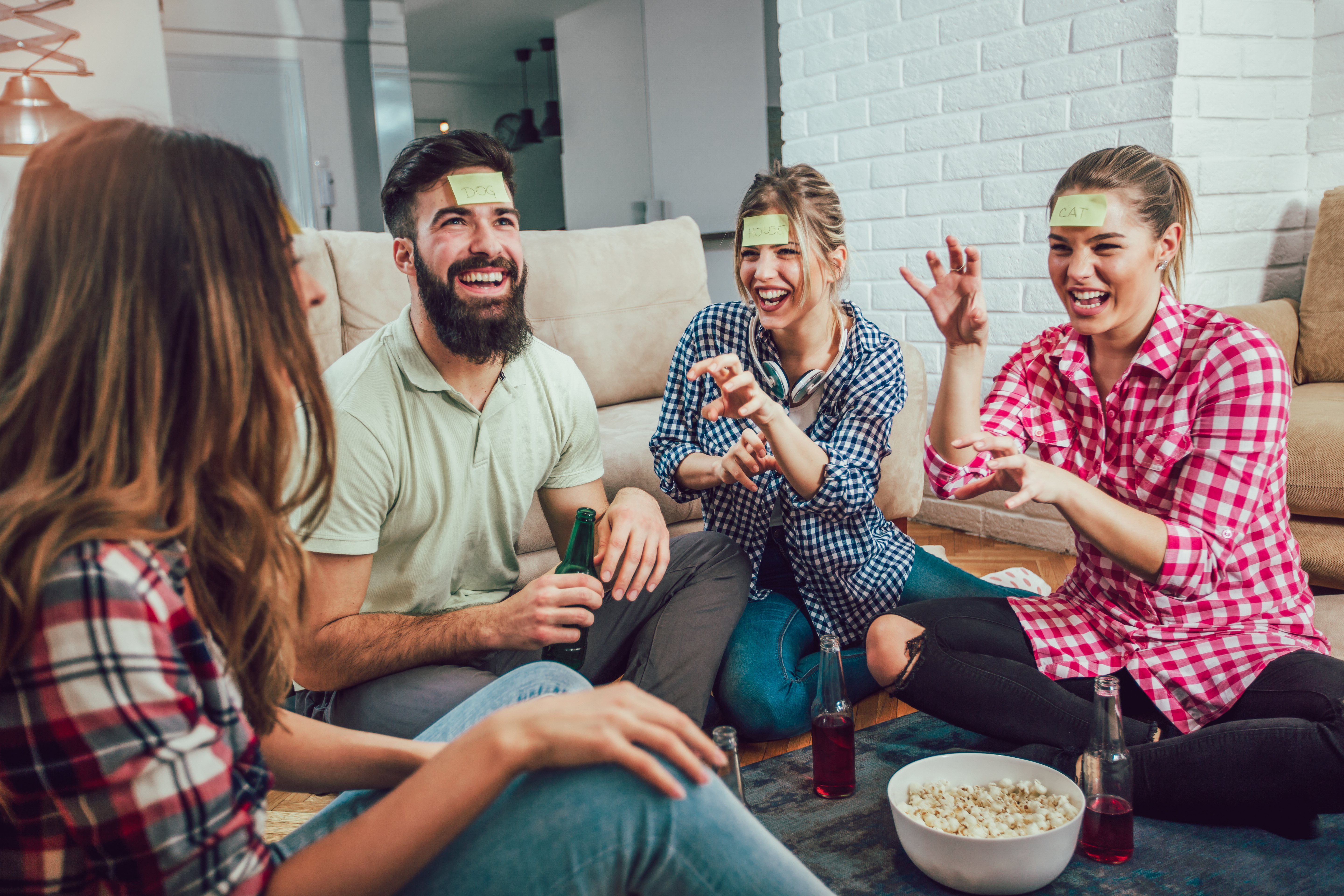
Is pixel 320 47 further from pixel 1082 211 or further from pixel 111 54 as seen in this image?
pixel 1082 211

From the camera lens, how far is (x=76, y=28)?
3.85 m

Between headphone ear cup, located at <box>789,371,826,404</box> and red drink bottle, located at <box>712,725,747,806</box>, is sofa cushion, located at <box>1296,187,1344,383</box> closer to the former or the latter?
headphone ear cup, located at <box>789,371,826,404</box>

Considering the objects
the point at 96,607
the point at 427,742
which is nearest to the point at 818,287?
the point at 427,742

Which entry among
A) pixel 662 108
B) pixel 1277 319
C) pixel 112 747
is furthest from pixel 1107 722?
pixel 662 108

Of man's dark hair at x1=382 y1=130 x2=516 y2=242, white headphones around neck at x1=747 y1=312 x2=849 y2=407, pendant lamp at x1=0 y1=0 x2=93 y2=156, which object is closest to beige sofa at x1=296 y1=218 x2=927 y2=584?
white headphones around neck at x1=747 y1=312 x2=849 y2=407

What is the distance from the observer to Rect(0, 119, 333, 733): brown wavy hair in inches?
22.5

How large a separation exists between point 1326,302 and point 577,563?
2.05 m

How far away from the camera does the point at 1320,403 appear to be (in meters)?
2.13

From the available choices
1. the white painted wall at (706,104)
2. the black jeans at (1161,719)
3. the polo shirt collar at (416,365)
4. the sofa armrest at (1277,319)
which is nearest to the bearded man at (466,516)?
the polo shirt collar at (416,365)

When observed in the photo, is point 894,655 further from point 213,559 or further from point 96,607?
point 96,607

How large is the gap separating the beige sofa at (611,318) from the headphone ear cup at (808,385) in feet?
1.59

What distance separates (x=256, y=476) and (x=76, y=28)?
419cm

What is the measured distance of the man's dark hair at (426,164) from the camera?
1.53m

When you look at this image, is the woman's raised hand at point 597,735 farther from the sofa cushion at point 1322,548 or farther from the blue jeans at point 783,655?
the sofa cushion at point 1322,548
